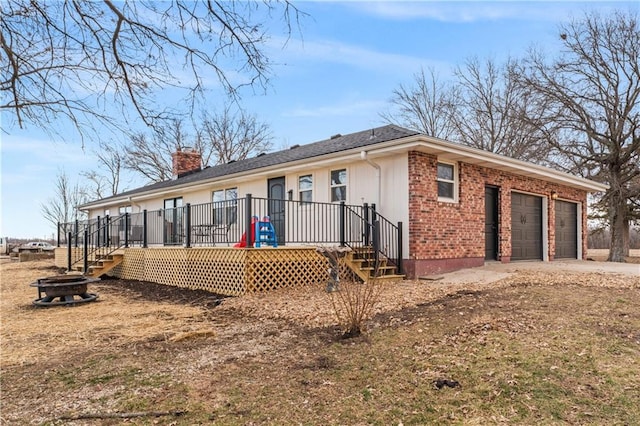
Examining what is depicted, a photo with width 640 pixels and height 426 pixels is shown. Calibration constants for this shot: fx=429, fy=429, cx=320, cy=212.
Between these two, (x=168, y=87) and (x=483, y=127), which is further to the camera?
(x=483, y=127)

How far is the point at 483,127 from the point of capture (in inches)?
1026

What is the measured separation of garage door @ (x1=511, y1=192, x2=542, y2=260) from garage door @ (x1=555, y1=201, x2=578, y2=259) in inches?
55.1

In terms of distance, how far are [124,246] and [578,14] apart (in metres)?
21.3

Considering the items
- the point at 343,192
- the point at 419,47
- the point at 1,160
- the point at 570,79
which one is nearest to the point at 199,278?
the point at 343,192

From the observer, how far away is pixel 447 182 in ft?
34.2

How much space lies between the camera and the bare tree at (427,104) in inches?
1078

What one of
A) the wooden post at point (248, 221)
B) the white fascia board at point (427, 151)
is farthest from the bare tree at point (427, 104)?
the wooden post at point (248, 221)

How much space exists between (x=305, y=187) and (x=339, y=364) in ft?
27.0

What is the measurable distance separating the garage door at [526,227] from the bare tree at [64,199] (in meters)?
32.7

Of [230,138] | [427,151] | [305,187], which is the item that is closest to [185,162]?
[230,138]

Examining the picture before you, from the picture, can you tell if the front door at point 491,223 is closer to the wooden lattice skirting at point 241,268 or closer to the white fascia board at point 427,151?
the white fascia board at point 427,151

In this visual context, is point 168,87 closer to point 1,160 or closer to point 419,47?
point 1,160

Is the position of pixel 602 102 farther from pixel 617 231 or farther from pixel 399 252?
pixel 399 252

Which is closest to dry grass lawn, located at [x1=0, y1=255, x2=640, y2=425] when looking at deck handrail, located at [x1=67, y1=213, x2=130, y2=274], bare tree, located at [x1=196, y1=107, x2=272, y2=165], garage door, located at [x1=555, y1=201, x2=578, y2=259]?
deck handrail, located at [x1=67, y1=213, x2=130, y2=274]
